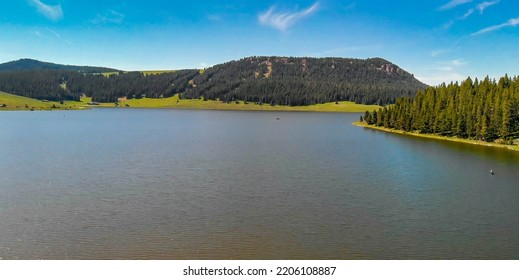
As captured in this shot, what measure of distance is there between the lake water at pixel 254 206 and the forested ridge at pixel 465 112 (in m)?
31.4

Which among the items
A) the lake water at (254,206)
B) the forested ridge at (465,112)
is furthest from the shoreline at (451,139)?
the lake water at (254,206)

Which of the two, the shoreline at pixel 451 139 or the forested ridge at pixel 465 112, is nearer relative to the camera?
the shoreline at pixel 451 139

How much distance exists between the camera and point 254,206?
1769 inches

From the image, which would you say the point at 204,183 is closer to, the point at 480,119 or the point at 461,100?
the point at 480,119

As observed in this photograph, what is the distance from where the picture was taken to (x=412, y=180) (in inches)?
2393

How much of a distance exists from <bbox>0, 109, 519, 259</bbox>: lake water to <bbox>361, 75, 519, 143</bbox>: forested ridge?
31.4 meters

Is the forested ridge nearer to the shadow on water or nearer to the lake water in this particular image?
the shadow on water

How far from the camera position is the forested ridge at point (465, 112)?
109938 millimetres

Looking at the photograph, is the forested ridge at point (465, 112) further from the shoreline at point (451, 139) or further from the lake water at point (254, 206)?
the lake water at point (254, 206)

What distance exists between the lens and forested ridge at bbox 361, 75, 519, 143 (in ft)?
361

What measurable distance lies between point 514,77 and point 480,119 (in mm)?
40418

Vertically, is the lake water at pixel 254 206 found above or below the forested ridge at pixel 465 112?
below

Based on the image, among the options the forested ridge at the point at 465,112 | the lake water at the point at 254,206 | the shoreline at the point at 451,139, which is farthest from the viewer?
the forested ridge at the point at 465,112
